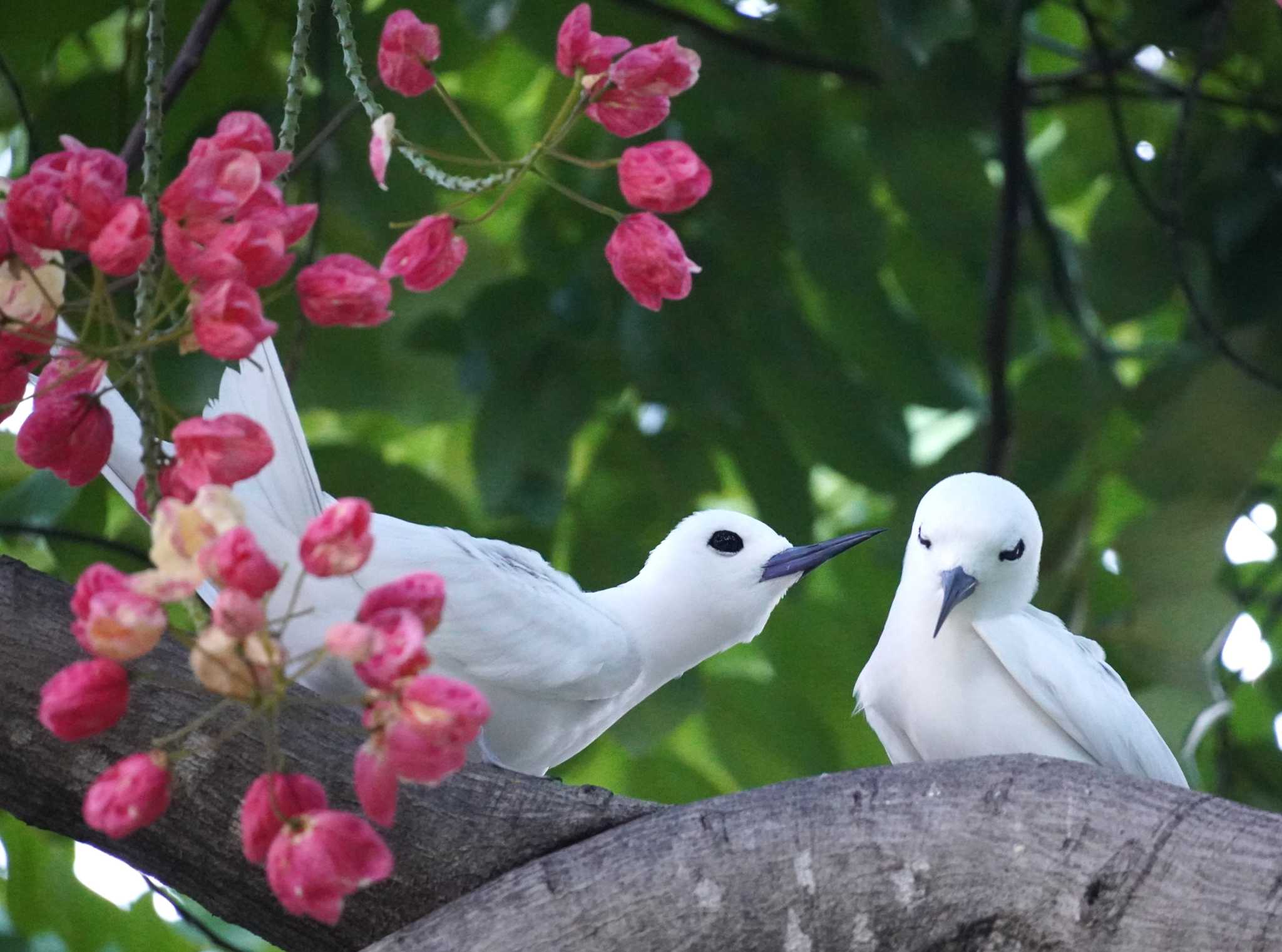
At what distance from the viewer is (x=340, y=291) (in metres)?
1.63

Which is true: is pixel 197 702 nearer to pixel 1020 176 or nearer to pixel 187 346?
pixel 187 346

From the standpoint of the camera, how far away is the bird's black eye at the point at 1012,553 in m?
2.74

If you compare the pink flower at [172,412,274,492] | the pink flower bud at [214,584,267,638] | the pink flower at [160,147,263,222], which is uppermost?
the pink flower at [160,147,263,222]

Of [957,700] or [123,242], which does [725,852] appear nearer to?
[957,700]

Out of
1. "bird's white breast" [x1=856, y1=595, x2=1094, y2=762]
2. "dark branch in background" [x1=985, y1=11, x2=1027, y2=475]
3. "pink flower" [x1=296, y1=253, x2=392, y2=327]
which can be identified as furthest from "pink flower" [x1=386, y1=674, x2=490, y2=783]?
"dark branch in background" [x1=985, y1=11, x2=1027, y2=475]

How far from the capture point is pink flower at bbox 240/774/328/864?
1.42 meters

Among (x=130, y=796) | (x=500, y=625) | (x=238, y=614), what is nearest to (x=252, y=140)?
(x=238, y=614)

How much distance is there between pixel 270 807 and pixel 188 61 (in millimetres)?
1715

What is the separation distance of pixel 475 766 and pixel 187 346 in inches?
34.4

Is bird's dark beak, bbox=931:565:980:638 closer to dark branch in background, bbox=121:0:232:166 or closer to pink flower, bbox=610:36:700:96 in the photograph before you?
pink flower, bbox=610:36:700:96

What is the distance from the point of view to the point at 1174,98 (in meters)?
4.26

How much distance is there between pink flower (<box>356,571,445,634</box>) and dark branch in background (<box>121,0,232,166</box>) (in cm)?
154

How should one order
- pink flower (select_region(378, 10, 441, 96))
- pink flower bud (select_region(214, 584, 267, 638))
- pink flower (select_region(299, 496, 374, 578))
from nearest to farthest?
pink flower bud (select_region(214, 584, 267, 638)) < pink flower (select_region(299, 496, 374, 578)) < pink flower (select_region(378, 10, 441, 96))

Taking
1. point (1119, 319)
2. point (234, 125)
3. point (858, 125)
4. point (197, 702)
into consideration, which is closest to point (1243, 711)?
point (1119, 319)
